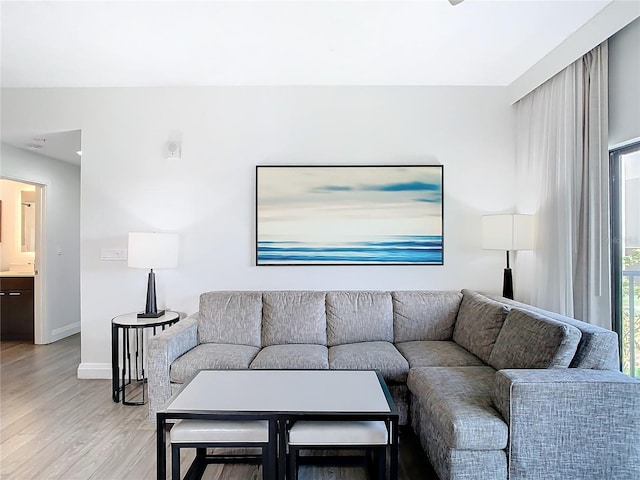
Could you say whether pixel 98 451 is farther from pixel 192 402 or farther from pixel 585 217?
pixel 585 217

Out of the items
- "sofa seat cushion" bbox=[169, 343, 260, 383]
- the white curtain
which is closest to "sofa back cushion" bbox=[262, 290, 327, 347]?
"sofa seat cushion" bbox=[169, 343, 260, 383]

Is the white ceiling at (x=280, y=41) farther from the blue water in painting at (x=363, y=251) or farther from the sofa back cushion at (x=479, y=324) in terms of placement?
the sofa back cushion at (x=479, y=324)

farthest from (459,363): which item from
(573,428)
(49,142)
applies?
(49,142)

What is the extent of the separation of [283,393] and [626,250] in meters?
2.33

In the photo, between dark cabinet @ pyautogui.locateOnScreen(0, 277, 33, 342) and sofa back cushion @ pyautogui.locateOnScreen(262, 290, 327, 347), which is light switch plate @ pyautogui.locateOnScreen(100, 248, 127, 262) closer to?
sofa back cushion @ pyautogui.locateOnScreen(262, 290, 327, 347)

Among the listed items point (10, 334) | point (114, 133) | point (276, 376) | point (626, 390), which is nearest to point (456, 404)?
point (626, 390)

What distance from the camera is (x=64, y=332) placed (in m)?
5.11

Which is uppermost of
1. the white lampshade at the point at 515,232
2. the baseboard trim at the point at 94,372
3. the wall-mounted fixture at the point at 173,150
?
the wall-mounted fixture at the point at 173,150

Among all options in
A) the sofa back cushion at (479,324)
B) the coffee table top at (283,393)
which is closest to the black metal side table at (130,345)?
the coffee table top at (283,393)

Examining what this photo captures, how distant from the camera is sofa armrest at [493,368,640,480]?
5.74 feet

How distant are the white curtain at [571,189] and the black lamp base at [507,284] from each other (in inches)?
6.6

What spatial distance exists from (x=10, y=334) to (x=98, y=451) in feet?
12.0

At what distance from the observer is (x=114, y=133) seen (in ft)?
11.6

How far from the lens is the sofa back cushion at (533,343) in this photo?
6.33 feet
